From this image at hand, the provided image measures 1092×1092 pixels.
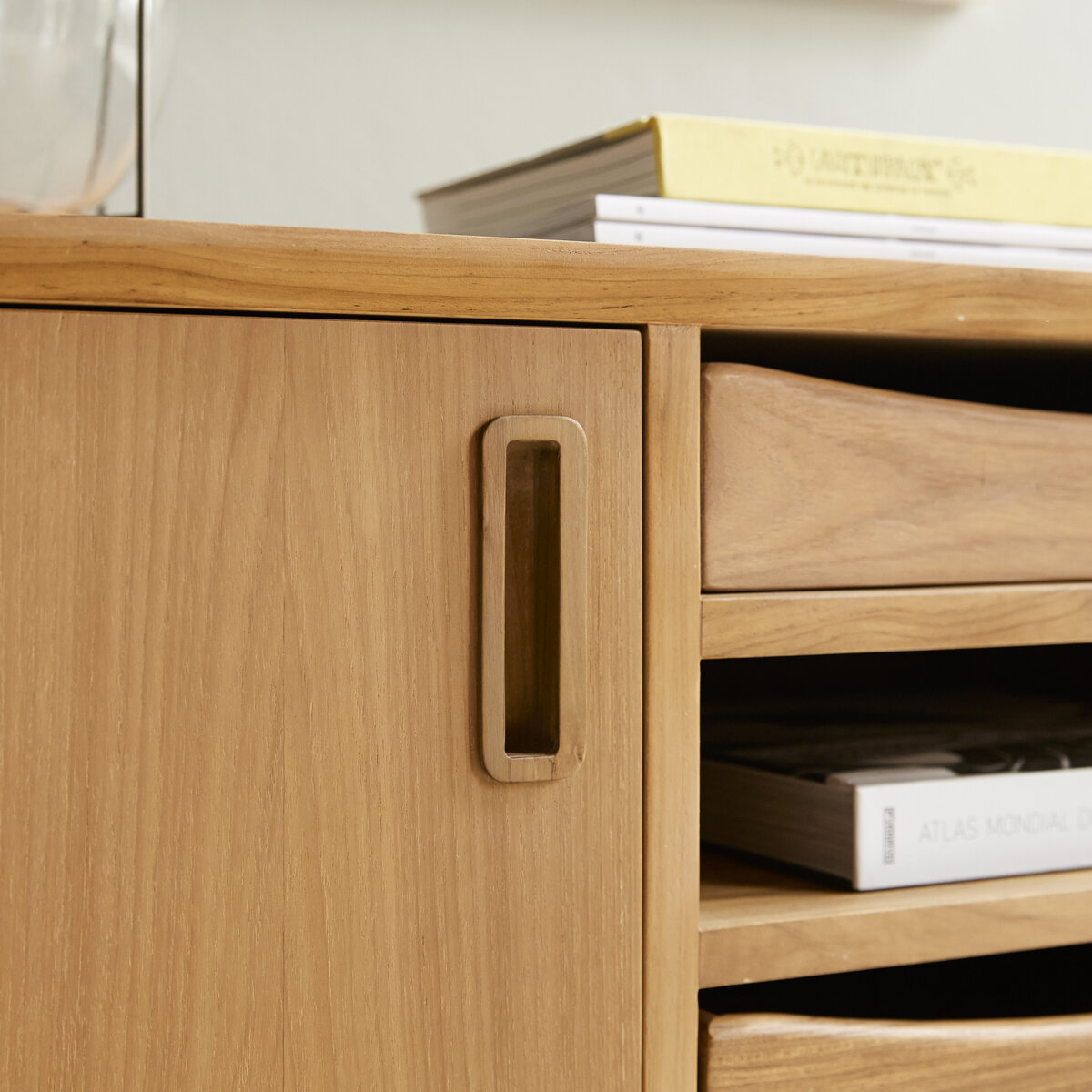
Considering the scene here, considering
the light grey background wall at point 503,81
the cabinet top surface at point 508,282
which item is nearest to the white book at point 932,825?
the cabinet top surface at point 508,282

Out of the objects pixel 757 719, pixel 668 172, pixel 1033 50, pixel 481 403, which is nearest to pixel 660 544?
pixel 481 403

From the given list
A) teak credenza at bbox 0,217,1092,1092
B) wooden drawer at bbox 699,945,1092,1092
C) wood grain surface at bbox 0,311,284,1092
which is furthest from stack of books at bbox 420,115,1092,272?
wooden drawer at bbox 699,945,1092,1092

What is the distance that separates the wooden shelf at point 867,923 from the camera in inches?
22.8

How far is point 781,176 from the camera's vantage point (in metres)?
0.69

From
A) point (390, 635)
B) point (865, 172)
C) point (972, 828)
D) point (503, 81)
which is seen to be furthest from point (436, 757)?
point (503, 81)

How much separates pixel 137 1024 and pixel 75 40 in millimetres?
456

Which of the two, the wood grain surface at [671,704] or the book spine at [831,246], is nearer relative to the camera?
the wood grain surface at [671,704]

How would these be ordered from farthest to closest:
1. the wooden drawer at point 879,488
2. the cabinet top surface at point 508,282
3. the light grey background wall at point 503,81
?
1. the light grey background wall at point 503,81
2. the wooden drawer at point 879,488
3. the cabinet top surface at point 508,282

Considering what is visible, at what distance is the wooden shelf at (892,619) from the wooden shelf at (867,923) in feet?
0.41

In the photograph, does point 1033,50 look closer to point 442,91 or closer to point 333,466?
point 442,91

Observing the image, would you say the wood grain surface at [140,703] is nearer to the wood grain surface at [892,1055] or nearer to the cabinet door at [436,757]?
the cabinet door at [436,757]

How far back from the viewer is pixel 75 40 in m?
0.62

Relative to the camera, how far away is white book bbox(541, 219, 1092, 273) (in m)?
0.65

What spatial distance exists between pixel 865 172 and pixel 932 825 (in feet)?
1.18
